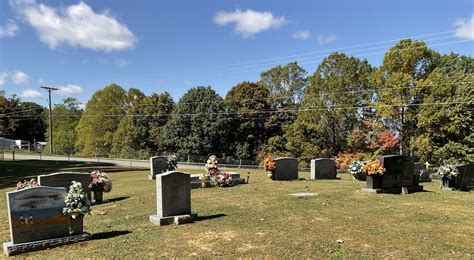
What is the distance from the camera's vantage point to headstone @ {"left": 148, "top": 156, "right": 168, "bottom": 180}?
74.7 feet

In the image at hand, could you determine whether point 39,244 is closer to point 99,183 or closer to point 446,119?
point 99,183

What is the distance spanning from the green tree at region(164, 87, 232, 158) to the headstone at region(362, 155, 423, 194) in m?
30.9

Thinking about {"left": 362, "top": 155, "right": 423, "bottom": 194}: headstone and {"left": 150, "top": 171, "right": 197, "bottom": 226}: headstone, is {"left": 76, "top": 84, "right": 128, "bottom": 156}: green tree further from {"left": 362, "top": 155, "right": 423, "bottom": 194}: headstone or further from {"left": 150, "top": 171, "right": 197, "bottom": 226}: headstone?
{"left": 150, "top": 171, "right": 197, "bottom": 226}: headstone

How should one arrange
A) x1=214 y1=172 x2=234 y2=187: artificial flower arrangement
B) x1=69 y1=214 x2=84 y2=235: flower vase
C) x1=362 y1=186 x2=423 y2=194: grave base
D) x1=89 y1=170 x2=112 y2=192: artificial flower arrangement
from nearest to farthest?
x1=69 y1=214 x2=84 y2=235: flower vase, x1=89 y1=170 x2=112 y2=192: artificial flower arrangement, x1=362 y1=186 x2=423 y2=194: grave base, x1=214 y1=172 x2=234 y2=187: artificial flower arrangement

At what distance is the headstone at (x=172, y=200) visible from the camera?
9.98 m

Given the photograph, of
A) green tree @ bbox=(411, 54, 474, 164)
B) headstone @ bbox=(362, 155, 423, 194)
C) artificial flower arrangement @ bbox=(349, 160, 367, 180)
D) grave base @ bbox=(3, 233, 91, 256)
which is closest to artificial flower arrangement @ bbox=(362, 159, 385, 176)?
headstone @ bbox=(362, 155, 423, 194)

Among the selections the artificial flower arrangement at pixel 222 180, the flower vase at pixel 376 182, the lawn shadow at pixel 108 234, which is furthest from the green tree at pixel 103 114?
the lawn shadow at pixel 108 234

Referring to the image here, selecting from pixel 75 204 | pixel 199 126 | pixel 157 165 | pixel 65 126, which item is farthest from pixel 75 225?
pixel 65 126

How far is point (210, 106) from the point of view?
151 feet

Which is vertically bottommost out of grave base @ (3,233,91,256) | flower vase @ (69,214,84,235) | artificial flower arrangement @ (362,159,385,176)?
grave base @ (3,233,91,256)

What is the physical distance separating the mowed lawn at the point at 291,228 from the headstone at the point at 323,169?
23.3ft

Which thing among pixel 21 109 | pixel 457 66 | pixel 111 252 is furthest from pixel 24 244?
pixel 21 109

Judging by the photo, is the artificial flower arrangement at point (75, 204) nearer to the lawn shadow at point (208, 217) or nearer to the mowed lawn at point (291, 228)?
the mowed lawn at point (291, 228)

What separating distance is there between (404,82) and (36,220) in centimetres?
3254
